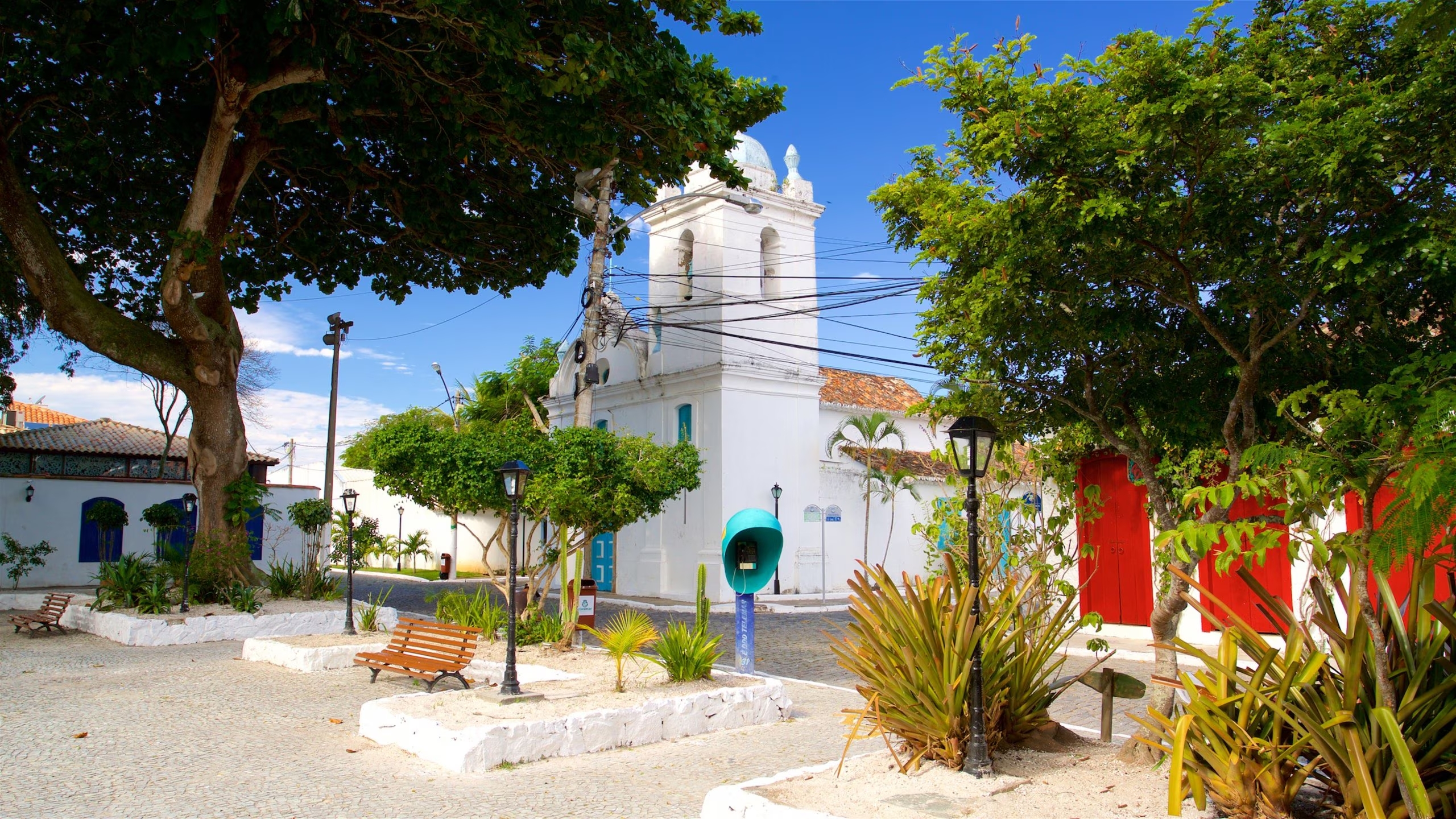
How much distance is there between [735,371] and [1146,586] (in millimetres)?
10461

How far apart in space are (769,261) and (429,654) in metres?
15.1

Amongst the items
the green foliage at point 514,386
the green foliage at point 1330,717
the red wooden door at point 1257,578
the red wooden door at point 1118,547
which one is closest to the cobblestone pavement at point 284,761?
the green foliage at point 1330,717

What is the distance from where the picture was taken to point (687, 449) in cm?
1302

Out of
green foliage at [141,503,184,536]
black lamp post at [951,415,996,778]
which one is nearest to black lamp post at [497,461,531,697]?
black lamp post at [951,415,996,778]

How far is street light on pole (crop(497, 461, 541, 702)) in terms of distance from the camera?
8062 mm

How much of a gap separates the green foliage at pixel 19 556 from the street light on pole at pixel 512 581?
18218mm

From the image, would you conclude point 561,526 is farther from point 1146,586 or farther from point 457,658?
point 1146,586

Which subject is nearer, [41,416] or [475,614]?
[475,614]

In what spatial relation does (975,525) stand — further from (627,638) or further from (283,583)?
(283,583)

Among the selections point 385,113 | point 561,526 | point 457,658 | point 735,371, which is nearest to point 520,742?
point 457,658

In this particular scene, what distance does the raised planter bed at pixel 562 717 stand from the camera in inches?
263

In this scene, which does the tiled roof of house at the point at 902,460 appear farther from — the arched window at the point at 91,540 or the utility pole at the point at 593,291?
the arched window at the point at 91,540

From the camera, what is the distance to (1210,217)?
5.01 metres

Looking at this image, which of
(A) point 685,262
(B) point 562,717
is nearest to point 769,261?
(A) point 685,262
